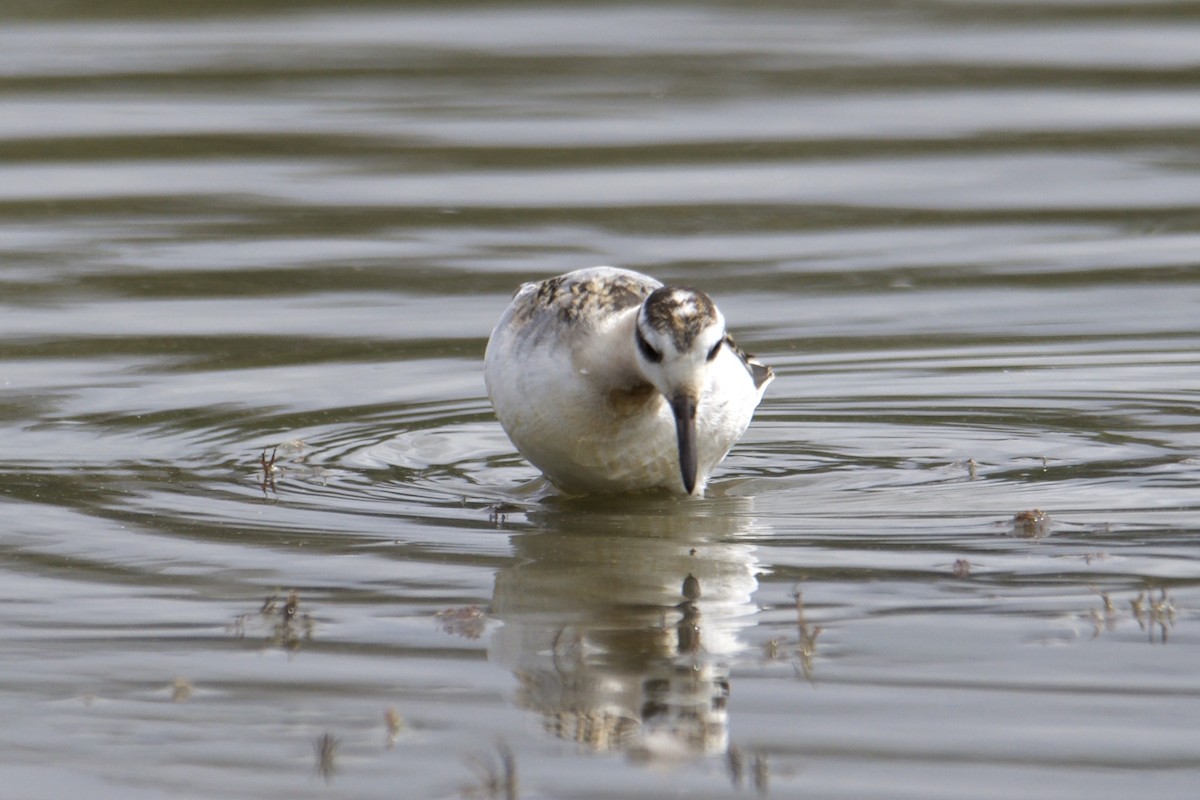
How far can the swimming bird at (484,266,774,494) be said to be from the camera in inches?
284

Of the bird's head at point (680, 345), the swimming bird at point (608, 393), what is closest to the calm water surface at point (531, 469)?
the swimming bird at point (608, 393)

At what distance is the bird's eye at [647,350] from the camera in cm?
702

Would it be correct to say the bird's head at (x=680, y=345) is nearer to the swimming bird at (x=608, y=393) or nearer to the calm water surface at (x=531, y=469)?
the swimming bird at (x=608, y=393)

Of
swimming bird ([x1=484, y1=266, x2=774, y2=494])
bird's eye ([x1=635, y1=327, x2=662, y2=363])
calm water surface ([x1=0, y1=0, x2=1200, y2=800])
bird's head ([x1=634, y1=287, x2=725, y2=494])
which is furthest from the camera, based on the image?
swimming bird ([x1=484, y1=266, x2=774, y2=494])

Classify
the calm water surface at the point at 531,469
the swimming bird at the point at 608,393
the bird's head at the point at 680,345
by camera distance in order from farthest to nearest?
the swimming bird at the point at 608,393
the bird's head at the point at 680,345
the calm water surface at the point at 531,469

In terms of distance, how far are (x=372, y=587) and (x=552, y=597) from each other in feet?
1.84

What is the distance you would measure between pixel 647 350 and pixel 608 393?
420 mm

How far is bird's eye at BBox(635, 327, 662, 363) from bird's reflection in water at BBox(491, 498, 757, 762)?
635mm

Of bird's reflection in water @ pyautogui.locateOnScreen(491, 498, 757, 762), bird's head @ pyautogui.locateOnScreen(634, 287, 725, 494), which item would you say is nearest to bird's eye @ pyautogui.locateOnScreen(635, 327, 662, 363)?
bird's head @ pyautogui.locateOnScreen(634, 287, 725, 494)

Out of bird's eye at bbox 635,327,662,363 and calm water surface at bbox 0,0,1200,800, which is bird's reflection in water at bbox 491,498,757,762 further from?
bird's eye at bbox 635,327,662,363

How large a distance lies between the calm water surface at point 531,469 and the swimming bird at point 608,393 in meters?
0.21

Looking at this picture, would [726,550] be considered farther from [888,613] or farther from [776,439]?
[776,439]

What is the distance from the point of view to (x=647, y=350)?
705 cm

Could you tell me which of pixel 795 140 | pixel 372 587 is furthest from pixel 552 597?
pixel 795 140
